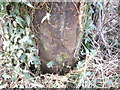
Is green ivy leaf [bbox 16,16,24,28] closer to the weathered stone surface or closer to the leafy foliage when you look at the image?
the leafy foliage

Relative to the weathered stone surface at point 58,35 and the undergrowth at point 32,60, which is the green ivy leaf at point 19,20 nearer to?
the undergrowth at point 32,60

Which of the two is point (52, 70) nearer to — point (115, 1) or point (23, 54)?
point (23, 54)

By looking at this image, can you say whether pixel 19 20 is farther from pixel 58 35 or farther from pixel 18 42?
pixel 58 35

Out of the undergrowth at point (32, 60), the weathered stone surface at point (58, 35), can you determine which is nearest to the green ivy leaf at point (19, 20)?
the undergrowth at point (32, 60)

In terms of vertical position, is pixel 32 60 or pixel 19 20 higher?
pixel 19 20

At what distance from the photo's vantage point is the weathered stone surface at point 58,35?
1.06 m

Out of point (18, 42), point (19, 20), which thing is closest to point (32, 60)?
point (18, 42)

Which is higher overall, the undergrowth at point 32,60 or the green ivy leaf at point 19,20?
the green ivy leaf at point 19,20

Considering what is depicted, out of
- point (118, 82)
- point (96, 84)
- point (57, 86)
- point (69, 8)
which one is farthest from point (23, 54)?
point (118, 82)

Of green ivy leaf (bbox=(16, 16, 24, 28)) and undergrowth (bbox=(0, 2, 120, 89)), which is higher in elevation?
green ivy leaf (bbox=(16, 16, 24, 28))

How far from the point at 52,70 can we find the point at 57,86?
0.49ft

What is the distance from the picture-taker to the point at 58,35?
1.15m

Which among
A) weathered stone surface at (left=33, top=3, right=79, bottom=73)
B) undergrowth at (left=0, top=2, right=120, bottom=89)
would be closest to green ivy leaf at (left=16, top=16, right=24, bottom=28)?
undergrowth at (left=0, top=2, right=120, bottom=89)

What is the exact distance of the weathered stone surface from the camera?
1.06 meters
